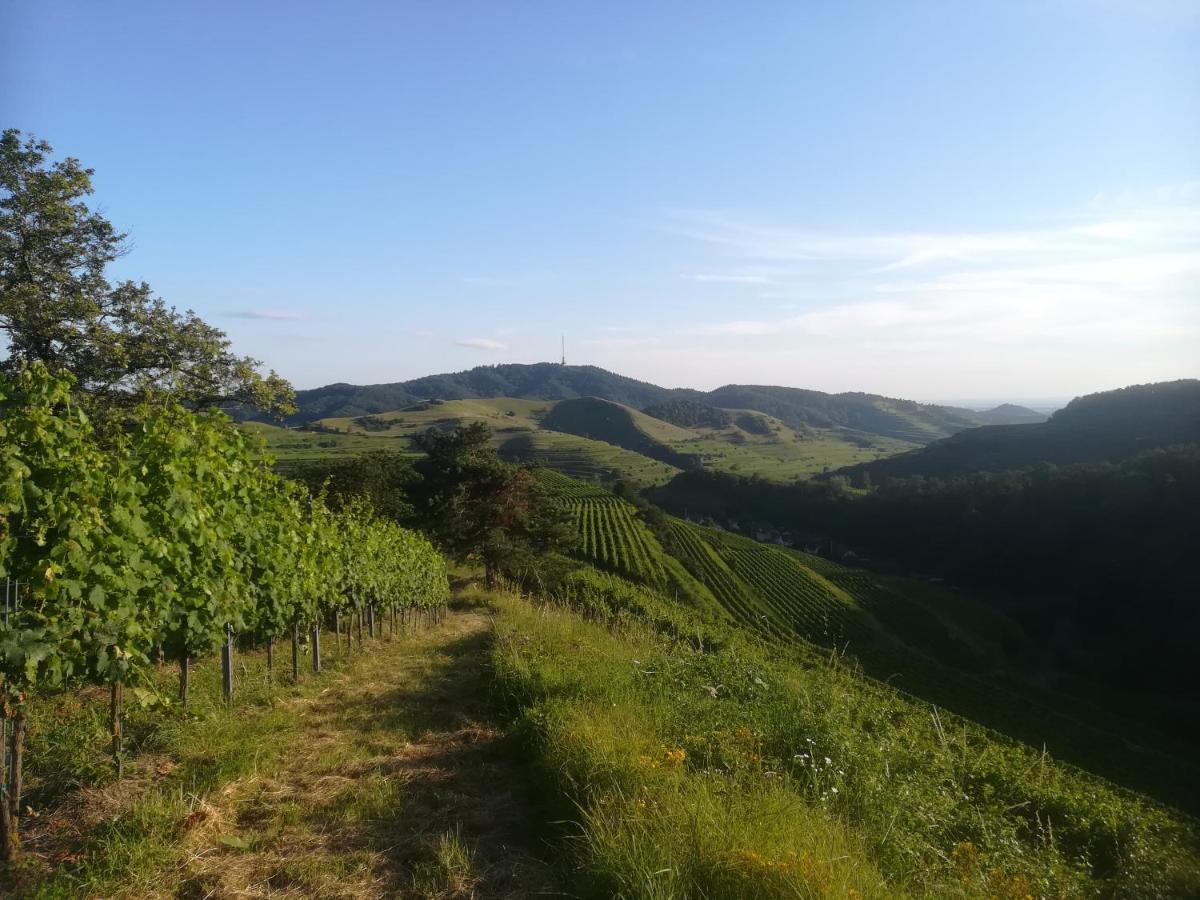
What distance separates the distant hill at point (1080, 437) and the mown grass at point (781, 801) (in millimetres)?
122138

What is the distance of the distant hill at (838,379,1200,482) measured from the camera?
107 m

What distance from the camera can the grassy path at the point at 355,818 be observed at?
10.7 ft

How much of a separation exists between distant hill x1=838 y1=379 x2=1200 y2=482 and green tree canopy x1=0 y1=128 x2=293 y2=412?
12420cm

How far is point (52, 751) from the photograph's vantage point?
4402mm

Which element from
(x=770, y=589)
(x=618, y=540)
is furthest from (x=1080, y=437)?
(x=618, y=540)

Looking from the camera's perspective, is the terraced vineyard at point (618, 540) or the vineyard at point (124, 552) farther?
the terraced vineyard at point (618, 540)

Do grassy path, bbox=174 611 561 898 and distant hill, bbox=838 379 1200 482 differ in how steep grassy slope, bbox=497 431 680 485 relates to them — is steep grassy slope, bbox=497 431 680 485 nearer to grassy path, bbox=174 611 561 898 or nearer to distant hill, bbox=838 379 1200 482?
distant hill, bbox=838 379 1200 482

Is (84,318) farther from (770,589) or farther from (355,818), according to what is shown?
(770,589)

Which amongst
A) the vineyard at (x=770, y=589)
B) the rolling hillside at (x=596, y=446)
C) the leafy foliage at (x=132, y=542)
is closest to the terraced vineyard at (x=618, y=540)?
the vineyard at (x=770, y=589)

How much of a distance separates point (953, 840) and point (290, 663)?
813 centimetres

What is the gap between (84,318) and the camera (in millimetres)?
11680

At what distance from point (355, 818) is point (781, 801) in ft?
8.44

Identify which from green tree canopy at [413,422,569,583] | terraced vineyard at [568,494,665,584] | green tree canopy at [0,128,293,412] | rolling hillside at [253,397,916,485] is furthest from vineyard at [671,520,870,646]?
rolling hillside at [253,397,916,485]

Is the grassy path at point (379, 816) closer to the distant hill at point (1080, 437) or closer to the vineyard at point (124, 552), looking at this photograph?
the vineyard at point (124, 552)
